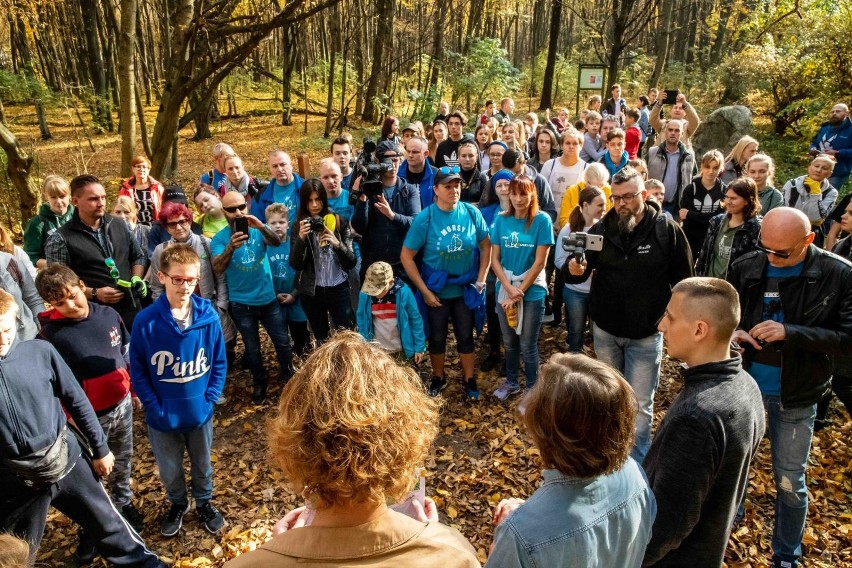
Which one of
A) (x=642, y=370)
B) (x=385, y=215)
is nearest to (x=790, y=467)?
(x=642, y=370)

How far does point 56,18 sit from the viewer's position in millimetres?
24859

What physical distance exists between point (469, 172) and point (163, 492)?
4.75 metres

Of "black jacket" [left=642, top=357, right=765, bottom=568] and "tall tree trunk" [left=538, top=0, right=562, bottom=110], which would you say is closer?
"black jacket" [left=642, top=357, right=765, bottom=568]

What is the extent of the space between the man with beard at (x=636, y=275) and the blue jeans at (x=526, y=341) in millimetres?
876

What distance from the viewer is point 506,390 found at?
5.28m

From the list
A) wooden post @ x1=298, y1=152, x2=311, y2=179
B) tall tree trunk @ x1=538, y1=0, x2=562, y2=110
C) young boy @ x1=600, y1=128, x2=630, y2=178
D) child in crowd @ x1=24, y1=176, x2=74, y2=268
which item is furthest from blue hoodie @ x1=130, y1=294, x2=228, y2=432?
tall tree trunk @ x1=538, y1=0, x2=562, y2=110

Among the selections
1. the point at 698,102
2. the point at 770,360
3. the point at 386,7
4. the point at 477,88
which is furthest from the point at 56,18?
the point at 770,360

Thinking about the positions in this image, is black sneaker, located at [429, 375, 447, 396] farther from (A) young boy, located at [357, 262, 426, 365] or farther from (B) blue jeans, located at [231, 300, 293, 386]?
(B) blue jeans, located at [231, 300, 293, 386]

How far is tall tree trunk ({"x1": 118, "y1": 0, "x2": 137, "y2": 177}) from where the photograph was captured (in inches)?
349

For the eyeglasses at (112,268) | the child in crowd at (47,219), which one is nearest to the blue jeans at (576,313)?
the eyeglasses at (112,268)

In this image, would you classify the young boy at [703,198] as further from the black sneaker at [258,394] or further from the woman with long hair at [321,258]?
the black sneaker at [258,394]

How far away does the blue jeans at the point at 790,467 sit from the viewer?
310cm

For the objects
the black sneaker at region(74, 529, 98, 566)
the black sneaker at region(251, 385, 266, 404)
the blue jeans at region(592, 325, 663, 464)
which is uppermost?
the blue jeans at region(592, 325, 663, 464)

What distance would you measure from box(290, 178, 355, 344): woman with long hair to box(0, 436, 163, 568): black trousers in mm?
2211
